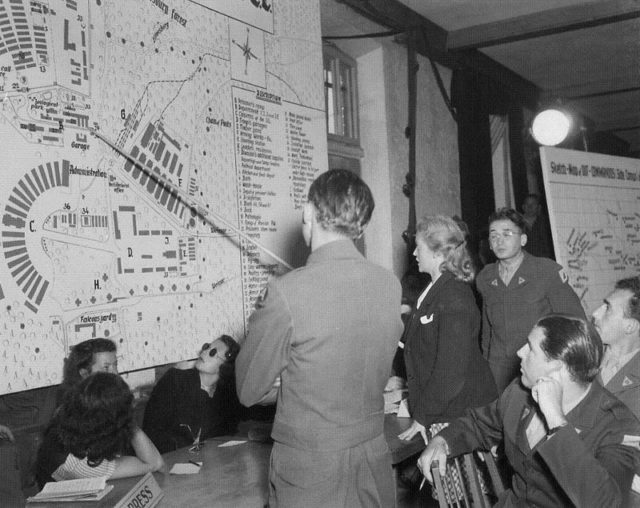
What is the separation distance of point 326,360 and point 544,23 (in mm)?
4798

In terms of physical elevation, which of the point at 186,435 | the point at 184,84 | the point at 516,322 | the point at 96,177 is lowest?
the point at 186,435

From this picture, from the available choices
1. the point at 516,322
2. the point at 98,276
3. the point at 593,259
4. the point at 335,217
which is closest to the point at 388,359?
the point at 335,217

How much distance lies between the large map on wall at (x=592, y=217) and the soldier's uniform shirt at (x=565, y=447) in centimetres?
320

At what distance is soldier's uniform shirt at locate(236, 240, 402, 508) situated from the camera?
5.43 feet

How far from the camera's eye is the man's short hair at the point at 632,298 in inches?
101

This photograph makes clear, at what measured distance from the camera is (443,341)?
8.73ft

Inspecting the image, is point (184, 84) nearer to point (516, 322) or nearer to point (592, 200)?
point (516, 322)

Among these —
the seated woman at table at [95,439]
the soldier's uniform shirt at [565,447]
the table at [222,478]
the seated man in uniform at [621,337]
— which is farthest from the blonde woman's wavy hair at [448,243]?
the seated woman at table at [95,439]

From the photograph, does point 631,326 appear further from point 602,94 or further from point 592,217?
point 602,94

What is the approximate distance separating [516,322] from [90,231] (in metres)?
2.23

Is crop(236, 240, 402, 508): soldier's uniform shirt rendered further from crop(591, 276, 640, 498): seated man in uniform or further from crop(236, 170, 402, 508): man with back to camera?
crop(591, 276, 640, 498): seated man in uniform

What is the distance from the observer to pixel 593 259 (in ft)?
17.4

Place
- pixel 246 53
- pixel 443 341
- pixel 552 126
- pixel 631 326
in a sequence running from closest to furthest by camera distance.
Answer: pixel 631 326, pixel 443 341, pixel 246 53, pixel 552 126

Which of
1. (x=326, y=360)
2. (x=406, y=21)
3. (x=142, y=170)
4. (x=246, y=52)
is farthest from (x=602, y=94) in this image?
(x=326, y=360)
